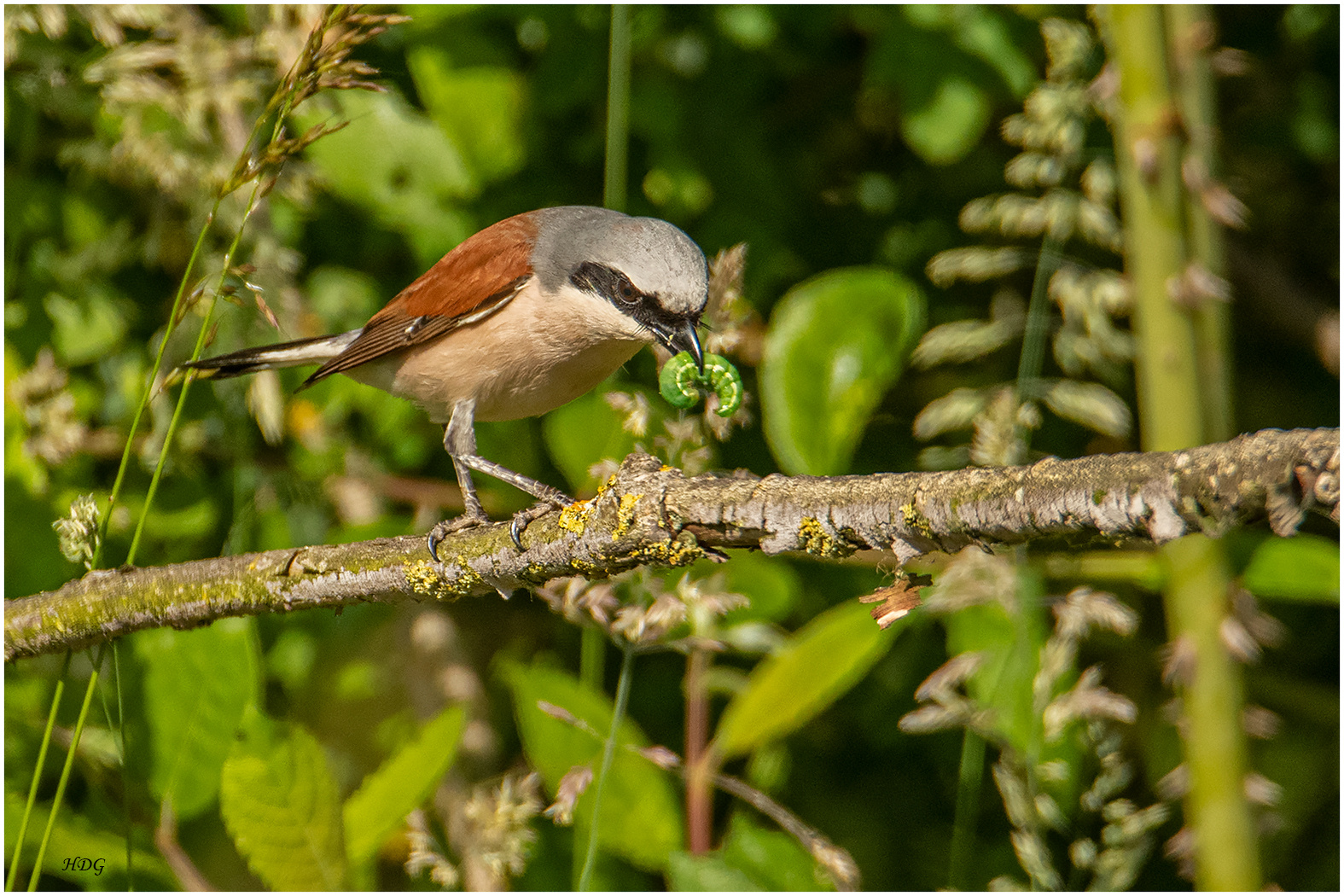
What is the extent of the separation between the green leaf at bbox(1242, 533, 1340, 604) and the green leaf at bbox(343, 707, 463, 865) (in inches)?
70.1

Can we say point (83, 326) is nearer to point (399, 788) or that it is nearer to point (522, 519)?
point (399, 788)

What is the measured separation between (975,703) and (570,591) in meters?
1.03

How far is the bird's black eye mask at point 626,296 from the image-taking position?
2285 mm

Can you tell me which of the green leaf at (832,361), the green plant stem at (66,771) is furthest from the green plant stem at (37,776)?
the green leaf at (832,361)

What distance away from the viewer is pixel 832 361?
2352 millimetres

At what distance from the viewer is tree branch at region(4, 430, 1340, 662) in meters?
0.98

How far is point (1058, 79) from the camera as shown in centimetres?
269

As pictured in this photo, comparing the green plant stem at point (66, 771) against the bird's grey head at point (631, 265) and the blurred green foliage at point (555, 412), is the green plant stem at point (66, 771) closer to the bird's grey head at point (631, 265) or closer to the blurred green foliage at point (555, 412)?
the blurred green foliage at point (555, 412)

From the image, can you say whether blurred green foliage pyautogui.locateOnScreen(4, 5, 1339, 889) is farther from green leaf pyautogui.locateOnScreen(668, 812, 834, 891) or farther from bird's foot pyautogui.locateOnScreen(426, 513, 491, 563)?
bird's foot pyautogui.locateOnScreen(426, 513, 491, 563)

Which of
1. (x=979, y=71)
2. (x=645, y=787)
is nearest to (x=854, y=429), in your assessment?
(x=645, y=787)

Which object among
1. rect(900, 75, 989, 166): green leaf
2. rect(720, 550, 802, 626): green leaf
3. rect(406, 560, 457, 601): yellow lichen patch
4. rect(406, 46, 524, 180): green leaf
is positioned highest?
rect(406, 46, 524, 180): green leaf

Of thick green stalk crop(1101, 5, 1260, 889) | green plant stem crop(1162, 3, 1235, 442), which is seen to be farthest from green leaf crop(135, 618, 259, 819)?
green plant stem crop(1162, 3, 1235, 442)

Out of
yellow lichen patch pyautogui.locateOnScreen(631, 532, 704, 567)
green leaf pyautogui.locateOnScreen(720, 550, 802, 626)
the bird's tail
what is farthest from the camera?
the bird's tail

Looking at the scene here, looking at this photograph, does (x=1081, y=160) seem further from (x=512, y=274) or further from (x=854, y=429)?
(x=512, y=274)
